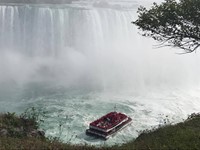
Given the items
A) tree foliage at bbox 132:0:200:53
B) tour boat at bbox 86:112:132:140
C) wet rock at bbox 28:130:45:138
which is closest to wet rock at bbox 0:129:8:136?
wet rock at bbox 28:130:45:138

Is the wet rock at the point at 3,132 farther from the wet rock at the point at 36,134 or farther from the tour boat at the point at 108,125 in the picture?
the tour boat at the point at 108,125

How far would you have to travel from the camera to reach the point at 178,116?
29.9 meters

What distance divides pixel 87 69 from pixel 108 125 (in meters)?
21.4

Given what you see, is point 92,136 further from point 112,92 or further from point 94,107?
point 112,92

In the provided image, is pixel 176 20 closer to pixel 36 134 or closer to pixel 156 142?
pixel 156 142

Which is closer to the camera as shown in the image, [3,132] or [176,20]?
[3,132]

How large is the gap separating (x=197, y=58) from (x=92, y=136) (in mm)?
30678

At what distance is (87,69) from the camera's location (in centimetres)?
4619

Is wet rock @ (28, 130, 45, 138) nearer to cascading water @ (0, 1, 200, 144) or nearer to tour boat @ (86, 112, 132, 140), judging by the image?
tour boat @ (86, 112, 132, 140)

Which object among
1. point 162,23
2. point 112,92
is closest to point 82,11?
point 112,92

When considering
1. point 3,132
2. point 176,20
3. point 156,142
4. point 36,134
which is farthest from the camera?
point 176,20

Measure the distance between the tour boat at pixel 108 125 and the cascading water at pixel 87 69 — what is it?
1.21 metres

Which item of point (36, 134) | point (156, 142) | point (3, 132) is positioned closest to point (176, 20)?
point (156, 142)

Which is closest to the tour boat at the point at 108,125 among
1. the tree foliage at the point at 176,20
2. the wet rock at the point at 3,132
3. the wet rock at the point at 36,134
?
the wet rock at the point at 36,134
